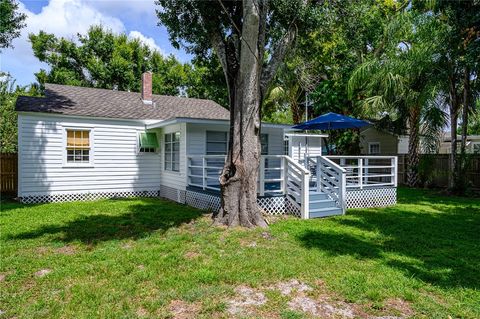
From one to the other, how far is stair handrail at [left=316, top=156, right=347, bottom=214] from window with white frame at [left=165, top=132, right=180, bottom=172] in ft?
16.7

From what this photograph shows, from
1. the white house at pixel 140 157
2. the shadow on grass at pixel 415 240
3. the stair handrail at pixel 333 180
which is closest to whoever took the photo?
the shadow on grass at pixel 415 240

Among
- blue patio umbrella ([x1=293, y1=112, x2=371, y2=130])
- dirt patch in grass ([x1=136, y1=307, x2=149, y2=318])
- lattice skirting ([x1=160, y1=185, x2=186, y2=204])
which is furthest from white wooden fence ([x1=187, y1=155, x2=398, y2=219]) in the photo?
dirt patch in grass ([x1=136, y1=307, x2=149, y2=318])

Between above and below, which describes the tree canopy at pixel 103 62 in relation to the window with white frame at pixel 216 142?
above

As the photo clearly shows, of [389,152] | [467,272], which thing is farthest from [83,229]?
[389,152]

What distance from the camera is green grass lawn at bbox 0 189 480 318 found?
3.58 meters

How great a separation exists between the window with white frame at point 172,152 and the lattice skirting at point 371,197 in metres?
5.98

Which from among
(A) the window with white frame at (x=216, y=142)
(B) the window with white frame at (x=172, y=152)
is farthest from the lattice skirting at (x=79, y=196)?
(A) the window with white frame at (x=216, y=142)

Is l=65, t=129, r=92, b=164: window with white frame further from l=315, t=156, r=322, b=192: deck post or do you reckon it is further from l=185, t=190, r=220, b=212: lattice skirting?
l=315, t=156, r=322, b=192: deck post

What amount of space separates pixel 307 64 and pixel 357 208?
32.3ft

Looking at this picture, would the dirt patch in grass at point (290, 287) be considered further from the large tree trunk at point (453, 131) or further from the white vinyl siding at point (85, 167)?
the large tree trunk at point (453, 131)

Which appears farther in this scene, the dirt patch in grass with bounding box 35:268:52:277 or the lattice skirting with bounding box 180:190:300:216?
the lattice skirting with bounding box 180:190:300:216

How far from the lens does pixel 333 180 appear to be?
31.1 feet

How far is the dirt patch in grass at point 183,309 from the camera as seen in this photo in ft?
11.1

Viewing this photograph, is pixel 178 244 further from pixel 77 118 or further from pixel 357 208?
pixel 77 118
